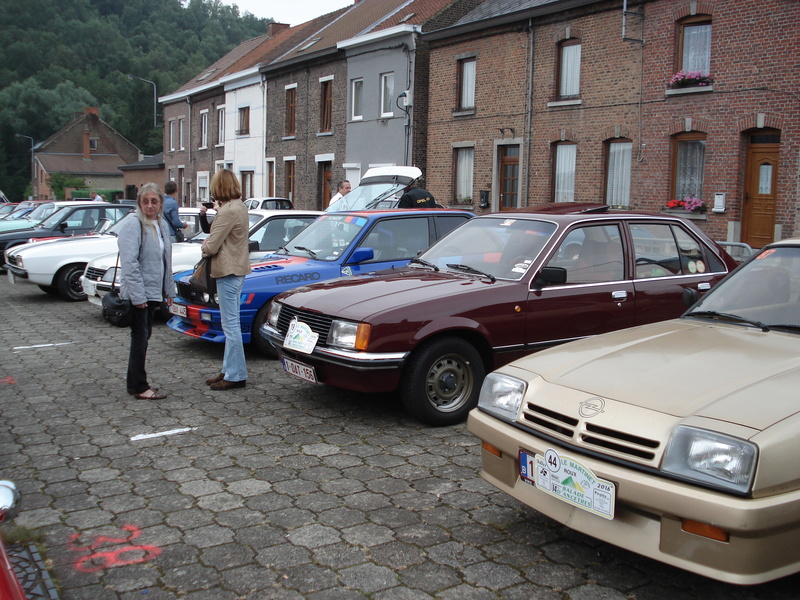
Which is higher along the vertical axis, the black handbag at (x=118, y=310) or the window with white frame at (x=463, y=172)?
the window with white frame at (x=463, y=172)

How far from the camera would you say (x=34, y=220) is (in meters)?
20.4

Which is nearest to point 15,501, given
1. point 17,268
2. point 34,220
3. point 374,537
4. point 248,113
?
point 374,537

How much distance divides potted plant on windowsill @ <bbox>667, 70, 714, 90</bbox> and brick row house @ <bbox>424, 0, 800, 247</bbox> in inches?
1.1

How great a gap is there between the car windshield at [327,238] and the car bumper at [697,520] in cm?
562

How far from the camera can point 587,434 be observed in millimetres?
3514

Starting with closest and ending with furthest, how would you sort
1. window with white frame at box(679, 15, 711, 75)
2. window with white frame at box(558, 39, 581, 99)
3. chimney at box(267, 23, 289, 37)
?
window with white frame at box(679, 15, 711, 75) → window with white frame at box(558, 39, 581, 99) → chimney at box(267, 23, 289, 37)

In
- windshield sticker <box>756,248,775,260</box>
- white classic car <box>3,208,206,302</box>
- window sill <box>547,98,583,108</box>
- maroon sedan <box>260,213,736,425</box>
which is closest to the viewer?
windshield sticker <box>756,248,775,260</box>

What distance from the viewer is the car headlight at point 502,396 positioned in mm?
4010

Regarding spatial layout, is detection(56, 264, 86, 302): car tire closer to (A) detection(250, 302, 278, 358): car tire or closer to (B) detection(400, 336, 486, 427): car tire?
(A) detection(250, 302, 278, 358): car tire

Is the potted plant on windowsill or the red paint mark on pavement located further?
the potted plant on windowsill

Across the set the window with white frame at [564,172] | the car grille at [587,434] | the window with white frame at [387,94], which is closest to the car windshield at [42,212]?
the window with white frame at [387,94]

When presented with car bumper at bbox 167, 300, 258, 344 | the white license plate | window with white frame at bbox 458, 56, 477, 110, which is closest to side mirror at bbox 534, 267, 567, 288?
car bumper at bbox 167, 300, 258, 344

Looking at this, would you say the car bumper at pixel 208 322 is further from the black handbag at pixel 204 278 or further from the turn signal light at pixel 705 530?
the turn signal light at pixel 705 530

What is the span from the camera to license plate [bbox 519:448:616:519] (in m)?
3.38
